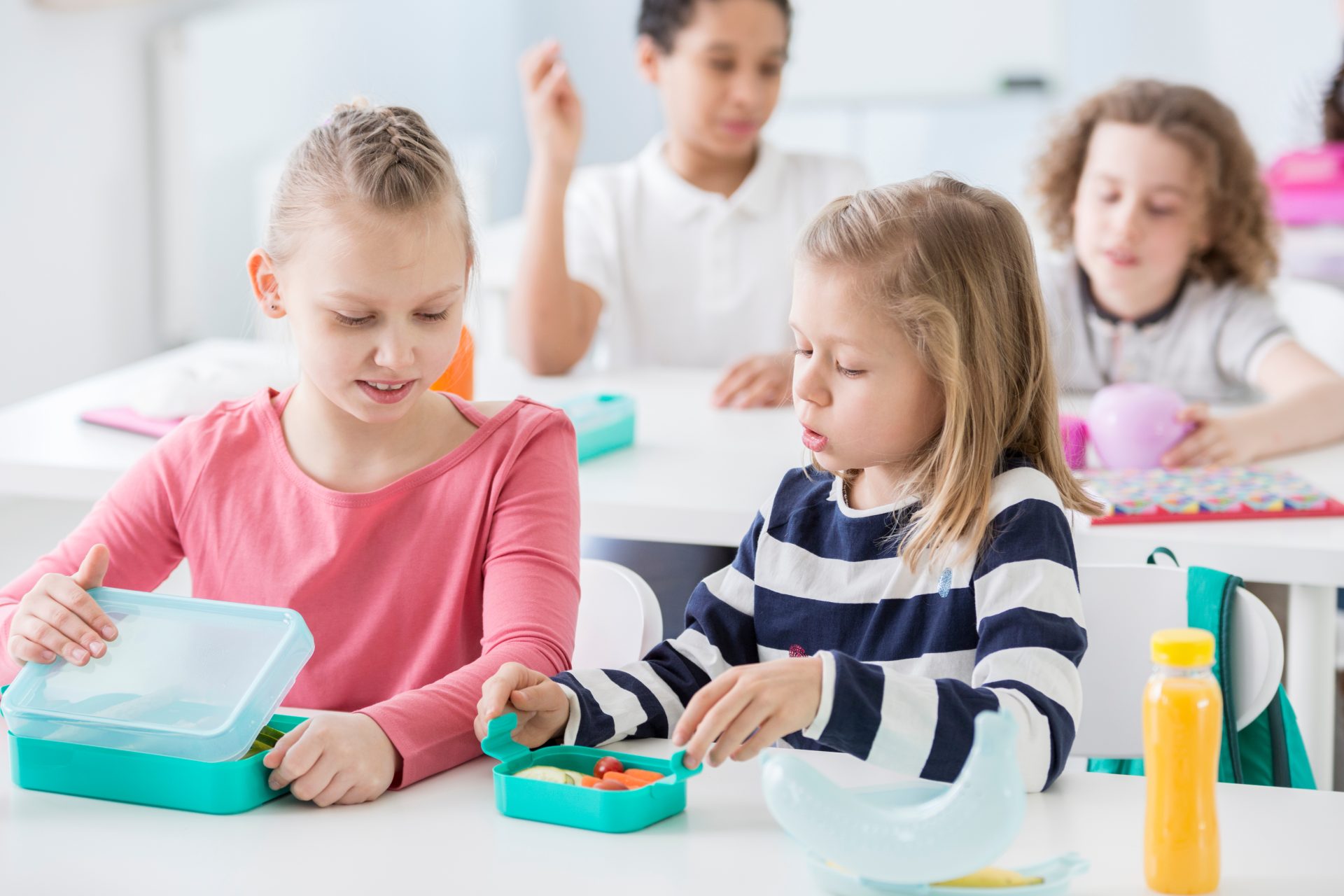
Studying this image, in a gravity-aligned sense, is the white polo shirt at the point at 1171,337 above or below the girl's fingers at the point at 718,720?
above

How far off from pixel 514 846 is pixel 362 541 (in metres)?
0.35

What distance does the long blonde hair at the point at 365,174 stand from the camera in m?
1.00

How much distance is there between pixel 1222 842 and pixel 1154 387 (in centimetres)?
90

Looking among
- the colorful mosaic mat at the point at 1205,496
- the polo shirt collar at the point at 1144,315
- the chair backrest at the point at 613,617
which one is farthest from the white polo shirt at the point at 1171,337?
the chair backrest at the point at 613,617

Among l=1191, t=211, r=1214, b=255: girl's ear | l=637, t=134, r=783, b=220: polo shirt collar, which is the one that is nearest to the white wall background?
l=637, t=134, r=783, b=220: polo shirt collar

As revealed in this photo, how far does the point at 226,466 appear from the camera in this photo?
1086 mm

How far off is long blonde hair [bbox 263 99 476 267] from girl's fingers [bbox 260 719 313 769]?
35 centimetres

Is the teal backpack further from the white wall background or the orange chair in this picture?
the white wall background

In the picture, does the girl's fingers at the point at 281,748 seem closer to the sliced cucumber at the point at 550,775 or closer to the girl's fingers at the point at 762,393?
the sliced cucumber at the point at 550,775

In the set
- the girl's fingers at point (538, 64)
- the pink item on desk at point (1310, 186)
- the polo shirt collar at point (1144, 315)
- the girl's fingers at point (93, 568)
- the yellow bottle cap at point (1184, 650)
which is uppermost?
the girl's fingers at point (538, 64)

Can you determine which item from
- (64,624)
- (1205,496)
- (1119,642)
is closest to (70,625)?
(64,624)

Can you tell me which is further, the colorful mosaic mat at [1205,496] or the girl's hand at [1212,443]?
the girl's hand at [1212,443]

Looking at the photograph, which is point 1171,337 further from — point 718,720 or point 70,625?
point 70,625

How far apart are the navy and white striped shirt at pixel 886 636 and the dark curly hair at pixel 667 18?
1188mm
